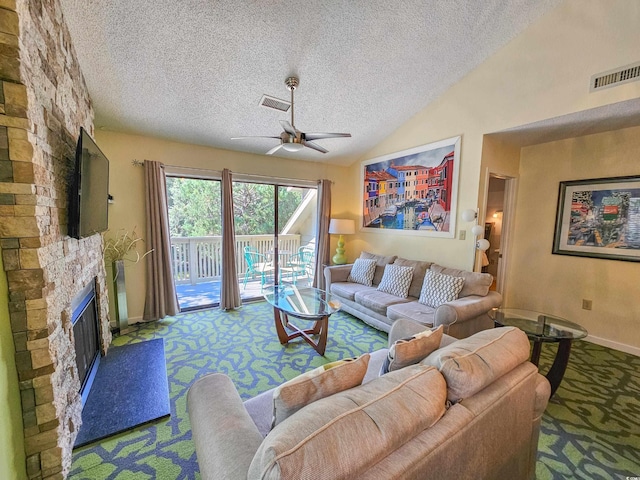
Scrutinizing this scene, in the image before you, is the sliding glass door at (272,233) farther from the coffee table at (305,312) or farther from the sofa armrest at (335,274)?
the coffee table at (305,312)

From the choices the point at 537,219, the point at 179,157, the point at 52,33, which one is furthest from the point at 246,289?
the point at 537,219

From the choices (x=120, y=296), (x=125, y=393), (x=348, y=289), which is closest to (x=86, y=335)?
(x=125, y=393)

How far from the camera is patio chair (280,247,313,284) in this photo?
5.54 m

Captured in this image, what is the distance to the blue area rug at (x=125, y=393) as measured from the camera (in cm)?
178

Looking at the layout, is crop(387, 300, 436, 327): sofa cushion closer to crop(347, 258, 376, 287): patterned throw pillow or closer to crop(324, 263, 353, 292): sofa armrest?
crop(347, 258, 376, 287): patterned throw pillow

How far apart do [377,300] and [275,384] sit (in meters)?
1.53

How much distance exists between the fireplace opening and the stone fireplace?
12.1 inches

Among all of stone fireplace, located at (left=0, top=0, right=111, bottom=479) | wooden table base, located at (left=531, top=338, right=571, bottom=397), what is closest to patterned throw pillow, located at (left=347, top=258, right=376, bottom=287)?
wooden table base, located at (left=531, top=338, right=571, bottom=397)

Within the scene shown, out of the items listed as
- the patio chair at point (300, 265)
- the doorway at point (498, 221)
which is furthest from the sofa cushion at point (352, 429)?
the patio chair at point (300, 265)

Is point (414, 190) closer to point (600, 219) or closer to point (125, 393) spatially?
point (600, 219)

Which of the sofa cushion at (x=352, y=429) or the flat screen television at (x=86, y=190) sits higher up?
the flat screen television at (x=86, y=190)

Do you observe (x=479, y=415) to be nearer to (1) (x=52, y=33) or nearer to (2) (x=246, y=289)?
(1) (x=52, y=33)

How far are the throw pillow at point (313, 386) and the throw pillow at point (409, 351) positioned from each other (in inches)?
8.7

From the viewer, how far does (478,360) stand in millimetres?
1107
